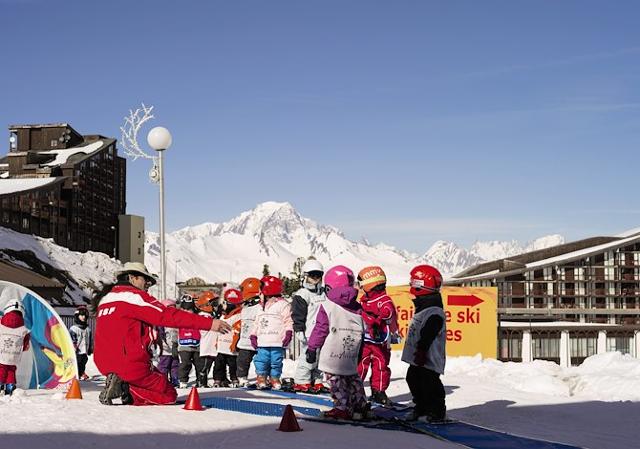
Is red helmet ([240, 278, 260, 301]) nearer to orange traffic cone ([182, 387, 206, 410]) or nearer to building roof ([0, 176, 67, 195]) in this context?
orange traffic cone ([182, 387, 206, 410])

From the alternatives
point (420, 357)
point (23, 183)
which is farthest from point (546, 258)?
point (420, 357)

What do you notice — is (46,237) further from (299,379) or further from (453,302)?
(299,379)

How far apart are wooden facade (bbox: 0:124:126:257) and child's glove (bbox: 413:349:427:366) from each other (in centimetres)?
5468

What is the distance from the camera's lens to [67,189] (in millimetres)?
70188

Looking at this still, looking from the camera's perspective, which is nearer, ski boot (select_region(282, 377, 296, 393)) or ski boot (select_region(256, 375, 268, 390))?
ski boot (select_region(282, 377, 296, 393))

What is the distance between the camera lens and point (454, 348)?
24641 mm

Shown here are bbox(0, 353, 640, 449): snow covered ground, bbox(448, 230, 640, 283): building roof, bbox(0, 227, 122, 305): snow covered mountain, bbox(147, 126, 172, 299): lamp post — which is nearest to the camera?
bbox(0, 353, 640, 449): snow covered ground

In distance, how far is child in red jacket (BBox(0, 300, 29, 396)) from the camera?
11586 millimetres

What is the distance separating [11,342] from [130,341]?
3.99 m

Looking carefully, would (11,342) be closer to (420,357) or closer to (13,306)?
(13,306)

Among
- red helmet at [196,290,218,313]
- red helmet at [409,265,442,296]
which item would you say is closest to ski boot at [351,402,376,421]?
red helmet at [409,265,442,296]

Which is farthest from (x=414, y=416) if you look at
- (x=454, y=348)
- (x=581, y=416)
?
(x=454, y=348)

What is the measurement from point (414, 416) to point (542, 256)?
6662 cm

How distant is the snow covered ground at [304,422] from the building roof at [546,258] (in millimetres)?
50681
